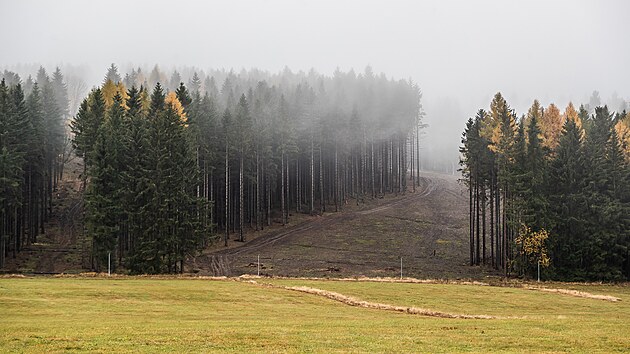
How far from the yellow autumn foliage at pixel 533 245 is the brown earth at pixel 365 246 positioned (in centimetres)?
592

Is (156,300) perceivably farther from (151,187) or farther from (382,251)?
(382,251)

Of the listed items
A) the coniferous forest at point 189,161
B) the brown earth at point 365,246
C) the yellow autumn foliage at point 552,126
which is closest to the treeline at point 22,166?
the coniferous forest at point 189,161

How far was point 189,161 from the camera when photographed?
6225 cm

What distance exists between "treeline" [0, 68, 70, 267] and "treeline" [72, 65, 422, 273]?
582 cm

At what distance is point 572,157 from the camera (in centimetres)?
6569

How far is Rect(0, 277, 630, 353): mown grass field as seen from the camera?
18.8m

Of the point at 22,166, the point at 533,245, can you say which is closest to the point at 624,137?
the point at 533,245

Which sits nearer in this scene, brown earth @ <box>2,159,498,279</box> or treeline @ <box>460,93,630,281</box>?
treeline @ <box>460,93,630,281</box>

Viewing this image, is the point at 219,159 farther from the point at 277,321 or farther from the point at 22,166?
the point at 277,321

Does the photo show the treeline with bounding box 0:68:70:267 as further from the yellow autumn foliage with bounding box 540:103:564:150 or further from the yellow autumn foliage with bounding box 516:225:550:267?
the yellow autumn foliage with bounding box 540:103:564:150

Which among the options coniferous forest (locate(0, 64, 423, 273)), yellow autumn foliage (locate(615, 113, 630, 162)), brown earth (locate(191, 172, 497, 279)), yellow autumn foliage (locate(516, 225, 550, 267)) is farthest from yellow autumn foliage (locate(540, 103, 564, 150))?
coniferous forest (locate(0, 64, 423, 273))

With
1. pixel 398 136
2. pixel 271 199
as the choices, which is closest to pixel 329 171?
pixel 271 199

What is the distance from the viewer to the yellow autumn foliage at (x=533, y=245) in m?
60.2

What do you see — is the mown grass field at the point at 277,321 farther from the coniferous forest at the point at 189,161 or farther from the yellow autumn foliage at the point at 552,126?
the yellow autumn foliage at the point at 552,126
